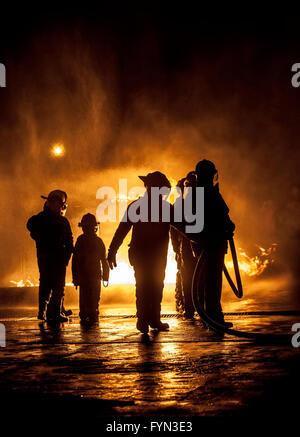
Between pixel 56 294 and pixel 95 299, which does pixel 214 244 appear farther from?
pixel 56 294

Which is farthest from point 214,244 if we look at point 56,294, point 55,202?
point 55,202

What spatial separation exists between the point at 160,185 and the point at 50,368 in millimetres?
3766

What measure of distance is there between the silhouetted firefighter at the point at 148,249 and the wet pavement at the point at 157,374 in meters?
0.86

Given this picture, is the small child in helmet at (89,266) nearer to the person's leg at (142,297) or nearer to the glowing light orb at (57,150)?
the person's leg at (142,297)

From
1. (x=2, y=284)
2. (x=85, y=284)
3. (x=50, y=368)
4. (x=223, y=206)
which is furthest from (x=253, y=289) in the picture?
(x=2, y=284)

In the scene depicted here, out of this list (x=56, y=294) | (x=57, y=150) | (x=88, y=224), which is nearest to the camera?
(x=56, y=294)

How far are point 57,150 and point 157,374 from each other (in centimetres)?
2311

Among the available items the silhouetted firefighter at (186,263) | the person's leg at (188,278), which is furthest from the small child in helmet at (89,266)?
the person's leg at (188,278)

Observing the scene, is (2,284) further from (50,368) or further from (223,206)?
(50,368)

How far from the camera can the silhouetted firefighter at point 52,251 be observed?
8.94m

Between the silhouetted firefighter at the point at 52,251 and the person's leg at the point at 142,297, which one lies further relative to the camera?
the silhouetted firefighter at the point at 52,251

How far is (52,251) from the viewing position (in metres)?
9.08

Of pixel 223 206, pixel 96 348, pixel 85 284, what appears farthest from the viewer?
pixel 85 284
